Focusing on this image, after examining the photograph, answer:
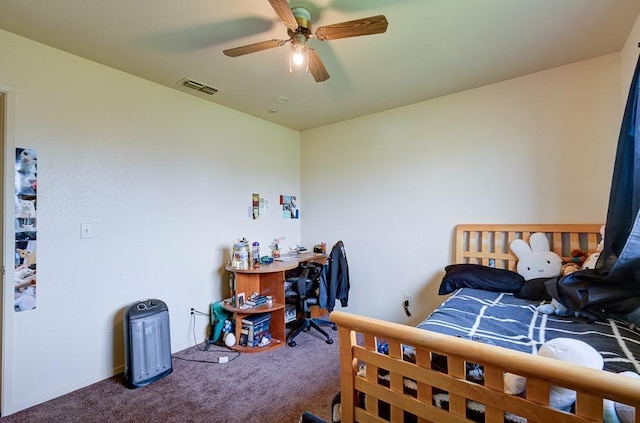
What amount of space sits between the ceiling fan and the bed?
4.71 ft

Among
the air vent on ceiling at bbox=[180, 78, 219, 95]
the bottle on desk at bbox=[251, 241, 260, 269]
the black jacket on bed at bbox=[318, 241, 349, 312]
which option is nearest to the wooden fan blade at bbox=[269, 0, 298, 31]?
the air vent on ceiling at bbox=[180, 78, 219, 95]

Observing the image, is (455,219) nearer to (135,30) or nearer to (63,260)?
(135,30)

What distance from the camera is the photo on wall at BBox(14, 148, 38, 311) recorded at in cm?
196

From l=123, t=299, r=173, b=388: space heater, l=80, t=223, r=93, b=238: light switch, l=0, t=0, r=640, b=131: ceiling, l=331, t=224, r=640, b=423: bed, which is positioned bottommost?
l=123, t=299, r=173, b=388: space heater

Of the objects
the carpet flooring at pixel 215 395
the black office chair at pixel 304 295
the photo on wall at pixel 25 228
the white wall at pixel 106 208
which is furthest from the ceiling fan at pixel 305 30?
the carpet flooring at pixel 215 395

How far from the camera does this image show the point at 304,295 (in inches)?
118

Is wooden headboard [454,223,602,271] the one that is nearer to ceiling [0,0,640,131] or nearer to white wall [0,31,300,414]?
ceiling [0,0,640,131]

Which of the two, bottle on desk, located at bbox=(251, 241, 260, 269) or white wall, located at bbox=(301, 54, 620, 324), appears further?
bottle on desk, located at bbox=(251, 241, 260, 269)

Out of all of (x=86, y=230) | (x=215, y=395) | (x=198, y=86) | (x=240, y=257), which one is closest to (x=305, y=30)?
(x=198, y=86)

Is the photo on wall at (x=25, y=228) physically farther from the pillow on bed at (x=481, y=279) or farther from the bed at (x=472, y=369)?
the pillow on bed at (x=481, y=279)

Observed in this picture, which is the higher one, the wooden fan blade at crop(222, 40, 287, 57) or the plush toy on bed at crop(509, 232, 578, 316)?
the wooden fan blade at crop(222, 40, 287, 57)

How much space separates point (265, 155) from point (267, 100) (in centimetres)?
81

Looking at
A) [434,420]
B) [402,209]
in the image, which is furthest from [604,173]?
[434,420]

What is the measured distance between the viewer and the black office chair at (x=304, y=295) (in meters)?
2.97
